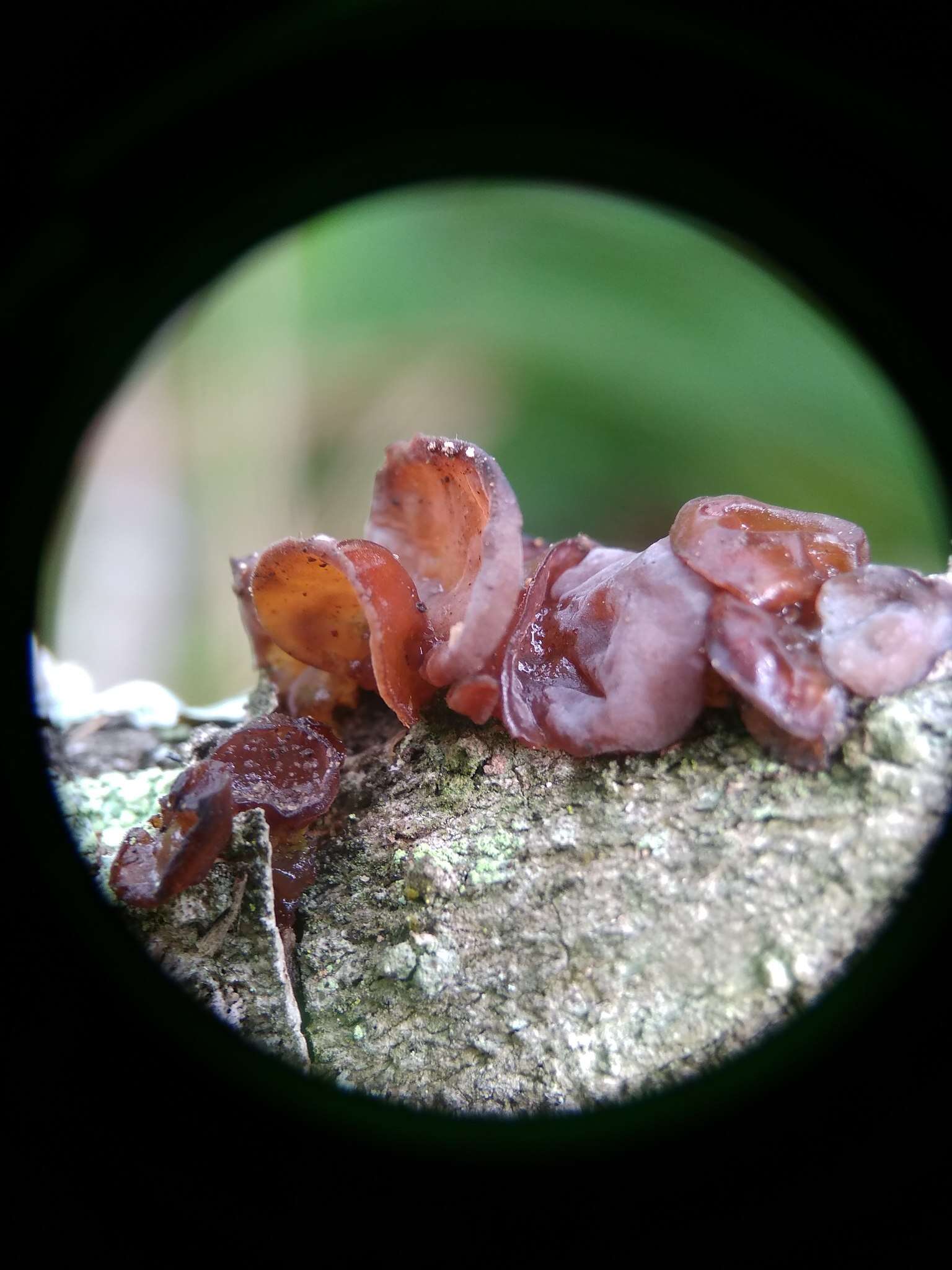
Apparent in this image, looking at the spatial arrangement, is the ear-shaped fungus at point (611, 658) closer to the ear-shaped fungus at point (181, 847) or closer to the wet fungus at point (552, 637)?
the wet fungus at point (552, 637)

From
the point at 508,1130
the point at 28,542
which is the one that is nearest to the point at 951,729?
the point at 508,1130

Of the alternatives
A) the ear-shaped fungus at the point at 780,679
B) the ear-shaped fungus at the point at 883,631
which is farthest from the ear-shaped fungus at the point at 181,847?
the ear-shaped fungus at the point at 883,631

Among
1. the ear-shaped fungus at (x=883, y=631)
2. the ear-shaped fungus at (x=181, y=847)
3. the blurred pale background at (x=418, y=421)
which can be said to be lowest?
the ear-shaped fungus at (x=181, y=847)

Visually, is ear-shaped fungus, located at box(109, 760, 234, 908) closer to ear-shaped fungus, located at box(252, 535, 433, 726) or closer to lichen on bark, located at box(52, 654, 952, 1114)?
lichen on bark, located at box(52, 654, 952, 1114)

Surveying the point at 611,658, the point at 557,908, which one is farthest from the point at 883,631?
the point at 557,908

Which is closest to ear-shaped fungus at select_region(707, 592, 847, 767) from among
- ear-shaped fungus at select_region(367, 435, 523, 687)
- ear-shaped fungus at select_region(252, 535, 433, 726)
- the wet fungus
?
the wet fungus

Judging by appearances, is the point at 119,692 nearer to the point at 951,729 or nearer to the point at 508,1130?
the point at 508,1130
